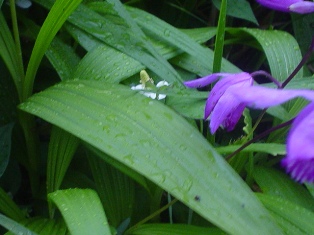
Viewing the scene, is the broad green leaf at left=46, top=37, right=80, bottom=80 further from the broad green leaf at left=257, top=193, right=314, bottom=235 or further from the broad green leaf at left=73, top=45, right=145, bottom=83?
the broad green leaf at left=257, top=193, right=314, bottom=235

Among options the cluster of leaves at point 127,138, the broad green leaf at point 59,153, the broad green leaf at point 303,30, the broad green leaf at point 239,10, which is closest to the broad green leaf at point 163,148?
the cluster of leaves at point 127,138

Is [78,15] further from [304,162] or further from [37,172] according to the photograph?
[304,162]

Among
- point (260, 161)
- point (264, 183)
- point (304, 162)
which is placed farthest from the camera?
point (260, 161)

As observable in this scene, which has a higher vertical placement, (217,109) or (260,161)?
(217,109)

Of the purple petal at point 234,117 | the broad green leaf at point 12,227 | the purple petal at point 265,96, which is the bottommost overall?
the broad green leaf at point 12,227

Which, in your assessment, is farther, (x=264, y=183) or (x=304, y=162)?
(x=264, y=183)

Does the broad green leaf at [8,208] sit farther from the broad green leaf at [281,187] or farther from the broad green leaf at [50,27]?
the broad green leaf at [281,187]

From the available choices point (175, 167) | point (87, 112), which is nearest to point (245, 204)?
point (175, 167)
